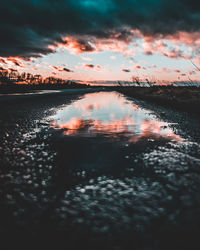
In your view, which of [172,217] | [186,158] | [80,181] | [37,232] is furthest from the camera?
[186,158]

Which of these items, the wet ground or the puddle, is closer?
the wet ground

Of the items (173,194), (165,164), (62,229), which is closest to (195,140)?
(165,164)

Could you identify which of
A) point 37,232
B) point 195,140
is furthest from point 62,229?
point 195,140

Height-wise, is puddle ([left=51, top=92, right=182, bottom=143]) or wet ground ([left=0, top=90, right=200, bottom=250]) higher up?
puddle ([left=51, top=92, right=182, bottom=143])

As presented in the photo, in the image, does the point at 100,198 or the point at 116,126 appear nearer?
the point at 100,198

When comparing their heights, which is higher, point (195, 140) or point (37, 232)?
point (195, 140)

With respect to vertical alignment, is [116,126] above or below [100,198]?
above

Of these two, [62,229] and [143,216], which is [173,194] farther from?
[62,229]

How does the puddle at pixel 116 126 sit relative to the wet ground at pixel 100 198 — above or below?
above

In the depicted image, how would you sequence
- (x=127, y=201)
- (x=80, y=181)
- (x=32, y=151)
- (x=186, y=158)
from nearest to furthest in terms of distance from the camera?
1. (x=127, y=201)
2. (x=80, y=181)
3. (x=186, y=158)
4. (x=32, y=151)

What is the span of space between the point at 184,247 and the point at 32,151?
5.98 m

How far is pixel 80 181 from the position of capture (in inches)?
197

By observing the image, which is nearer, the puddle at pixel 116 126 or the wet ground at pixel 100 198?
the wet ground at pixel 100 198

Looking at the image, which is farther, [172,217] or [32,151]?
[32,151]
